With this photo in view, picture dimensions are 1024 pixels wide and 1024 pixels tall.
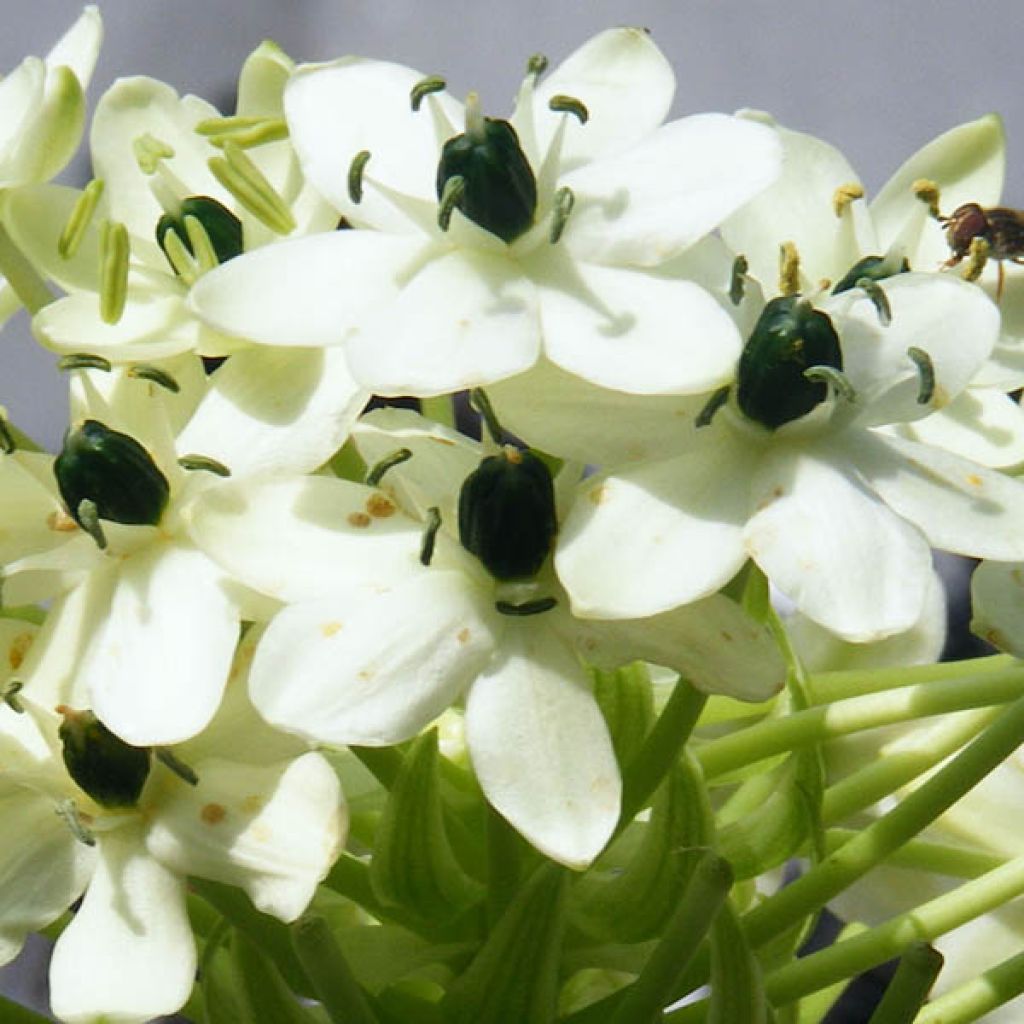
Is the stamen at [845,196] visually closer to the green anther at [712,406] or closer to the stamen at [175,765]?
the green anther at [712,406]

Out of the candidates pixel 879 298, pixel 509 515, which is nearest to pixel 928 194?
pixel 879 298

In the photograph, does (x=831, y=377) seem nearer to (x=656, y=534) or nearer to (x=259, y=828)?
(x=656, y=534)

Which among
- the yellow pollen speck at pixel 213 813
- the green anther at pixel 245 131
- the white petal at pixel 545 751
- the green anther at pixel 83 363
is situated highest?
the green anther at pixel 245 131

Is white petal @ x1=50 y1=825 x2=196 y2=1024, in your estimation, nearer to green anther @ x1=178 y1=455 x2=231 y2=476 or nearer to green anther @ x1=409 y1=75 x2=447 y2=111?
green anther @ x1=178 y1=455 x2=231 y2=476

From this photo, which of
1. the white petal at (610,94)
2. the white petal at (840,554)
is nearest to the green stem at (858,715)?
the white petal at (840,554)

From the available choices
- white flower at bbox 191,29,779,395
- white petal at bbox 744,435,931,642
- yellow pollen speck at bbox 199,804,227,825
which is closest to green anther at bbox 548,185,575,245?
white flower at bbox 191,29,779,395

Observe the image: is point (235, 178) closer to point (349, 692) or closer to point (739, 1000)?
point (349, 692)
